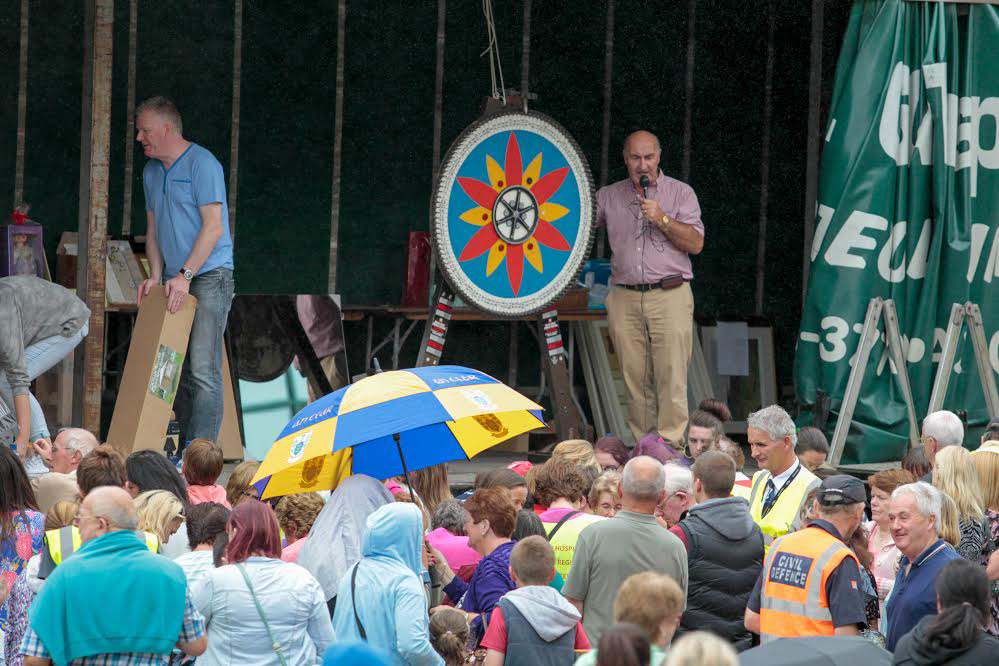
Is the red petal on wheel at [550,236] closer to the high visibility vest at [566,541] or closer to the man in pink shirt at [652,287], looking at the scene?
the man in pink shirt at [652,287]

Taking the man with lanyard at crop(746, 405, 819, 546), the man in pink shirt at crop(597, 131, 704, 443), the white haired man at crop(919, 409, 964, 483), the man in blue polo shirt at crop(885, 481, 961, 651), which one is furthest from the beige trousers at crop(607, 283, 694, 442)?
the man in blue polo shirt at crop(885, 481, 961, 651)

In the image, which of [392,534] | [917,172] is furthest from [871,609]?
[917,172]

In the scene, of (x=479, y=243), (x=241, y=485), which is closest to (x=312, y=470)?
→ (x=241, y=485)

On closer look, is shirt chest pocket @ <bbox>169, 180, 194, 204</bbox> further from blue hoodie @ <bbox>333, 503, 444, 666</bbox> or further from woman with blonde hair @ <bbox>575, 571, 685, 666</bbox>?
woman with blonde hair @ <bbox>575, 571, 685, 666</bbox>

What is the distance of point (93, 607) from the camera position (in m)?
3.68

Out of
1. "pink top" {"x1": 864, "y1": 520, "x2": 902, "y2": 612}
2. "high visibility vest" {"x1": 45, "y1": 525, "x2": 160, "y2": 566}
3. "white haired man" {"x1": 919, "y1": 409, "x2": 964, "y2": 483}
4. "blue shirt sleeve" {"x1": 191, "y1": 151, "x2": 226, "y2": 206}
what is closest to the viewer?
"high visibility vest" {"x1": 45, "y1": 525, "x2": 160, "y2": 566}

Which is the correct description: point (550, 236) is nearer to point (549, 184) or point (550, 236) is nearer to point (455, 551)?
point (549, 184)

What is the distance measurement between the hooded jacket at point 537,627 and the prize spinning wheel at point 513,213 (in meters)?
4.36

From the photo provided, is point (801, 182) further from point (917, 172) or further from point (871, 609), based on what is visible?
point (871, 609)

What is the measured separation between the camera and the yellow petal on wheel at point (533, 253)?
8.62m

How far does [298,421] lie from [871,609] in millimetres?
2015

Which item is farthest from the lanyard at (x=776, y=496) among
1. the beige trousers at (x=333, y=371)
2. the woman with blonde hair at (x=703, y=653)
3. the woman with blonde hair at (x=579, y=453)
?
the beige trousers at (x=333, y=371)

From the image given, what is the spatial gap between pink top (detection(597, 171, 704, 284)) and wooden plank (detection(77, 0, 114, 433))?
2986 mm

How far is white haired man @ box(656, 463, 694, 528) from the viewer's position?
5.56 metres
